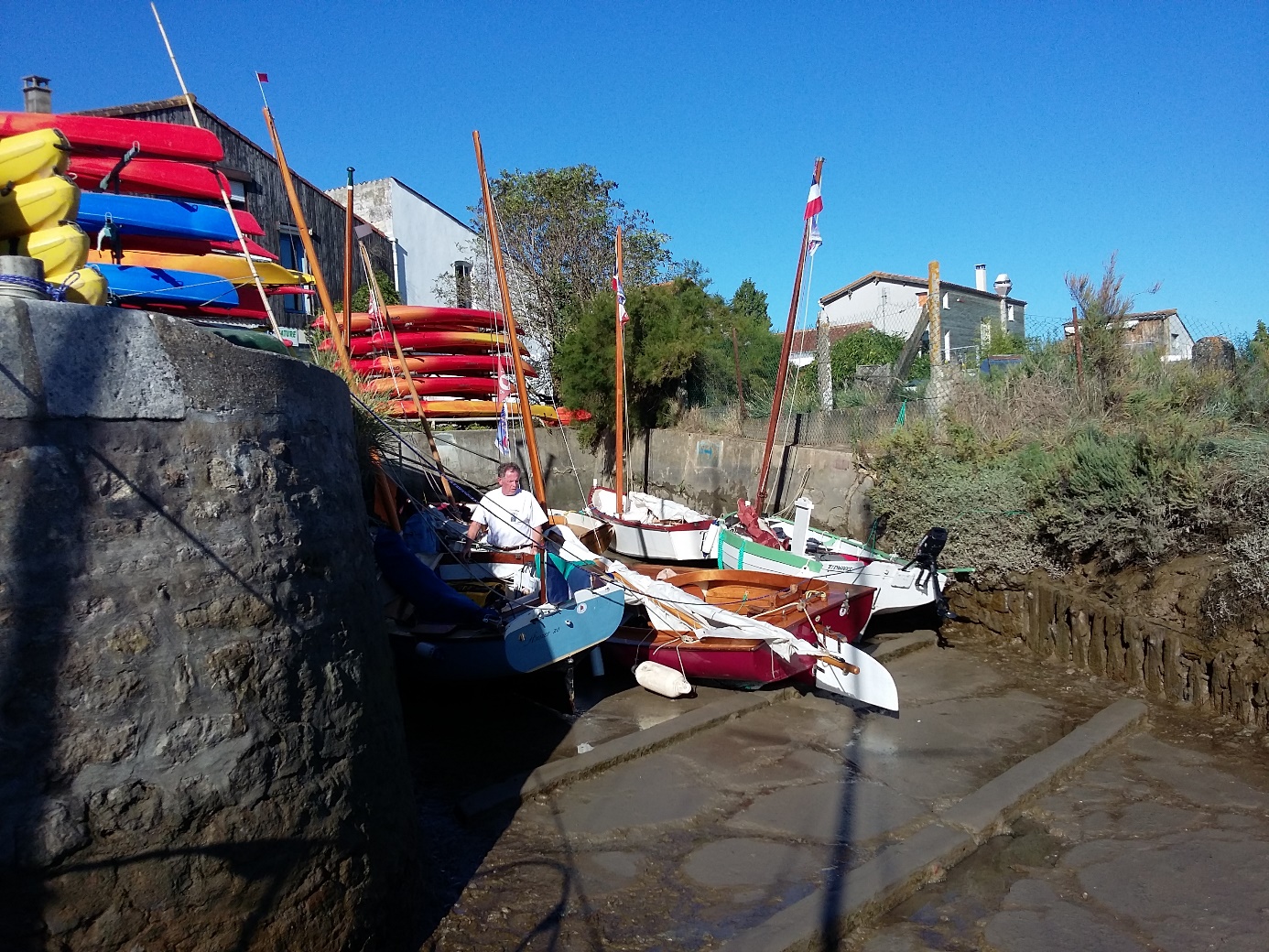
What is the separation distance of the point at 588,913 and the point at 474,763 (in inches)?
93.4

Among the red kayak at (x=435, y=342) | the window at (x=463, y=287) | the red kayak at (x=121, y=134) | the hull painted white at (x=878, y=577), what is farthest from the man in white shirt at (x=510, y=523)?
the window at (x=463, y=287)

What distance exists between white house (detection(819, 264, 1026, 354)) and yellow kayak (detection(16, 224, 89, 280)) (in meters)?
27.7

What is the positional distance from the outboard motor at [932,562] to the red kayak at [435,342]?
971cm

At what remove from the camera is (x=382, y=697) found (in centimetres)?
401

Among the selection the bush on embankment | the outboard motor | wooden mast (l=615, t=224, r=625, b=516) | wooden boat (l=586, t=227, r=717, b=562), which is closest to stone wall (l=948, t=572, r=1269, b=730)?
the bush on embankment

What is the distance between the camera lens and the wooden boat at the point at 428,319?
17453mm

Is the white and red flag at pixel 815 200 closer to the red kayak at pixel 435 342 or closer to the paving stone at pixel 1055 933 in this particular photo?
the red kayak at pixel 435 342

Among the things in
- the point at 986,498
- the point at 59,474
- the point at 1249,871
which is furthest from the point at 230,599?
the point at 986,498

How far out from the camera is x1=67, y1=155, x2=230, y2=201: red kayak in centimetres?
801

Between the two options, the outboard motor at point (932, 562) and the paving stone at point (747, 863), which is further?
the outboard motor at point (932, 562)

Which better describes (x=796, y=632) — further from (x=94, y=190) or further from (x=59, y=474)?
(x=94, y=190)

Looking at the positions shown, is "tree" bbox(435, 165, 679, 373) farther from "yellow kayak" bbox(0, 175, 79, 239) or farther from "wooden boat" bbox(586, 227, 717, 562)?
"yellow kayak" bbox(0, 175, 79, 239)

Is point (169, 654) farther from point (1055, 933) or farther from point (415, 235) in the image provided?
point (415, 235)

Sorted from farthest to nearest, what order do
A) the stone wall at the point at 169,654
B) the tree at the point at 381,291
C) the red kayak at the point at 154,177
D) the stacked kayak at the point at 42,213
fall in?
the tree at the point at 381,291, the red kayak at the point at 154,177, the stacked kayak at the point at 42,213, the stone wall at the point at 169,654
